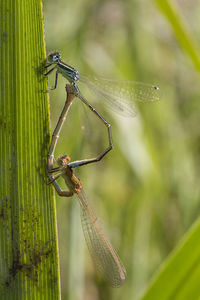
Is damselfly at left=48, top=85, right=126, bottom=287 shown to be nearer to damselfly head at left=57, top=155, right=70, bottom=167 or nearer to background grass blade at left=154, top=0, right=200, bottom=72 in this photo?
damselfly head at left=57, top=155, right=70, bottom=167

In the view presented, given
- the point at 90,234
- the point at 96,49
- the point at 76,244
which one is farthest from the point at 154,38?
the point at 90,234

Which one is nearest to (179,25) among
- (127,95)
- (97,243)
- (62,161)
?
(127,95)

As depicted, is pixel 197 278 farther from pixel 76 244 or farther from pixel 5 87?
pixel 76 244

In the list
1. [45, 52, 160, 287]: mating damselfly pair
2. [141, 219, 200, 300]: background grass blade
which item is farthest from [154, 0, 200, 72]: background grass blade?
Answer: [141, 219, 200, 300]: background grass blade

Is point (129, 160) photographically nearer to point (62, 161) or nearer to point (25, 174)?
point (62, 161)

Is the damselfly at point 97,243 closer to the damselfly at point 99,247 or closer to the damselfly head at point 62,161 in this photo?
the damselfly at point 99,247
